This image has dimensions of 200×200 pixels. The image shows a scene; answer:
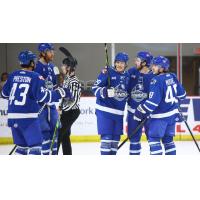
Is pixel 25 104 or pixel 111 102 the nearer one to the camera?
pixel 25 104

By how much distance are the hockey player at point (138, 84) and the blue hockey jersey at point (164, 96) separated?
0.13 metres

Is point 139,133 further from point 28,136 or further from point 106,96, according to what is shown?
point 28,136

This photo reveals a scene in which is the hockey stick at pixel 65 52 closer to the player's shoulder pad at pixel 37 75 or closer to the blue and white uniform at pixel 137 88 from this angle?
the player's shoulder pad at pixel 37 75

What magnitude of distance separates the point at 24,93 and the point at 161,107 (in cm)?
95

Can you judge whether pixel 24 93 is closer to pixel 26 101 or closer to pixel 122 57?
pixel 26 101

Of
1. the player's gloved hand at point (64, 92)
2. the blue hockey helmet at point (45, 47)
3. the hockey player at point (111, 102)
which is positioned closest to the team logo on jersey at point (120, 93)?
the hockey player at point (111, 102)

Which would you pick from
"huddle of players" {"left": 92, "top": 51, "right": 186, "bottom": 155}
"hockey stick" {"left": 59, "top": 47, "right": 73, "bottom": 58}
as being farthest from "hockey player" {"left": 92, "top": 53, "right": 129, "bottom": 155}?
"hockey stick" {"left": 59, "top": 47, "right": 73, "bottom": 58}

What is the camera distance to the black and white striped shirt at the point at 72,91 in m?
4.39

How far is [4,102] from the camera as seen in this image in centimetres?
425

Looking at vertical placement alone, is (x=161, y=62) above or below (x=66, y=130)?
above

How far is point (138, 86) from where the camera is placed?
4.37 metres

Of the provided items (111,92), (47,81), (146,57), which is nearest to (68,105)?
(47,81)
